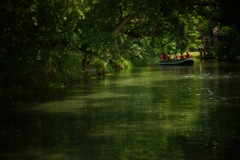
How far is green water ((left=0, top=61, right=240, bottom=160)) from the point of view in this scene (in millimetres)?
15602

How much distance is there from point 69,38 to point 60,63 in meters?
13.0

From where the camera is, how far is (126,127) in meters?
20.3

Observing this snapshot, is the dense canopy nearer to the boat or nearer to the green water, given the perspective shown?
the green water

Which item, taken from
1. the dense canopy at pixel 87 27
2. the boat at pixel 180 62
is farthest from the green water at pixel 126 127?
the boat at pixel 180 62

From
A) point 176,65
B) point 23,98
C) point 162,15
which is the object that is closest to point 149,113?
point 162,15

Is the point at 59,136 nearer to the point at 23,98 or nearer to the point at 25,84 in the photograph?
the point at 23,98

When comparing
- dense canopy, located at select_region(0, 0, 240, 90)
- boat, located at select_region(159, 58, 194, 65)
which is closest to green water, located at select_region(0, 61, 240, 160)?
dense canopy, located at select_region(0, 0, 240, 90)

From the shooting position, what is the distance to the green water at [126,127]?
15602 mm

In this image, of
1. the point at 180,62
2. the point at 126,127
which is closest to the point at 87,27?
the point at 126,127

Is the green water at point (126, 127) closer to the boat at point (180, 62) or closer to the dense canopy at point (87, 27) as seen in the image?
the dense canopy at point (87, 27)

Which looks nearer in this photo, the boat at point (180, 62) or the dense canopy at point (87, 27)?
the dense canopy at point (87, 27)

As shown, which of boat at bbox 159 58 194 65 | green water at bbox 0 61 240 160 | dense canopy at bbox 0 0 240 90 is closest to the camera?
green water at bbox 0 61 240 160

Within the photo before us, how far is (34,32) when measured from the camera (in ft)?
96.5

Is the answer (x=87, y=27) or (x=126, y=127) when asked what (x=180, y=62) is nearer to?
(x=87, y=27)
